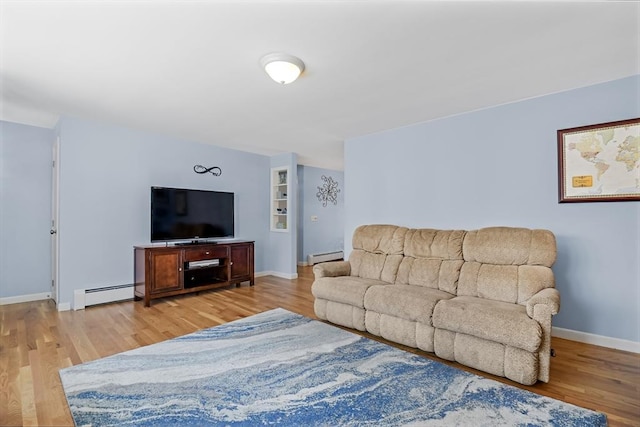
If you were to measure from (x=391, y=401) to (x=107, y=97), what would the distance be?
3.62 meters

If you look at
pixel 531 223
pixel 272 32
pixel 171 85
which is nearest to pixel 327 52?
pixel 272 32

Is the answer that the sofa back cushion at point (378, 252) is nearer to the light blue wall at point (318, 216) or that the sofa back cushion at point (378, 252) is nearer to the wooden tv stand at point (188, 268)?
the wooden tv stand at point (188, 268)

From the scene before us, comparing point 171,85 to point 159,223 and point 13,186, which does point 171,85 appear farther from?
point 13,186

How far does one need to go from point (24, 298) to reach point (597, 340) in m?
6.39

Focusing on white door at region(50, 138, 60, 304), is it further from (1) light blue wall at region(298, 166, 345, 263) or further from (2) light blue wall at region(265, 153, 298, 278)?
(1) light blue wall at region(298, 166, 345, 263)

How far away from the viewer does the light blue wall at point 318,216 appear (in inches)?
283

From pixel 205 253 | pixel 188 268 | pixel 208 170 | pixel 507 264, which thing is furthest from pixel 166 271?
pixel 507 264

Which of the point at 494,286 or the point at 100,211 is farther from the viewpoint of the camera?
the point at 100,211

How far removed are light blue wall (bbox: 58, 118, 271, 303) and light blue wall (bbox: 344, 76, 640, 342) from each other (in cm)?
305

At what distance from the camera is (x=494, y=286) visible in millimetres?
2719

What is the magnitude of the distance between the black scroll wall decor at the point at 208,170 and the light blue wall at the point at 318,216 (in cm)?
221

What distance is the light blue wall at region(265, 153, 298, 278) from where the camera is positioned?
18.8 feet

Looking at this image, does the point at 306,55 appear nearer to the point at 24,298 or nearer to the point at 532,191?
the point at 532,191

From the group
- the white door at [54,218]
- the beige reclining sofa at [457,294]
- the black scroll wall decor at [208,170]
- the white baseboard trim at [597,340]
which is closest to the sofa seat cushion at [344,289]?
the beige reclining sofa at [457,294]
